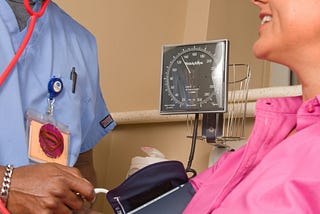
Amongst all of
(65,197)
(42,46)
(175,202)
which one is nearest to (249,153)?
(175,202)

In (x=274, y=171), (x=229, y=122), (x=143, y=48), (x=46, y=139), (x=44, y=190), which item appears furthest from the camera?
(x=143, y=48)

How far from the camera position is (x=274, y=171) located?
760 millimetres

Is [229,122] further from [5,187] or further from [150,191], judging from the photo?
[5,187]

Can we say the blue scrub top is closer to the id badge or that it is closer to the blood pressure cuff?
the id badge

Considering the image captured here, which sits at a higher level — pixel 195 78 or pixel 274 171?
pixel 195 78

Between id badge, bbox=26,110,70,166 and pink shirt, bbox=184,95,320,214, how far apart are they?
0.33 metres

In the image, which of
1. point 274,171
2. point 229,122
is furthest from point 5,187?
point 229,122

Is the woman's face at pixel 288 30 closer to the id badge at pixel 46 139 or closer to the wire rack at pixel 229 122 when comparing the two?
the wire rack at pixel 229 122

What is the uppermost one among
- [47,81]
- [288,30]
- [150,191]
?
[288,30]

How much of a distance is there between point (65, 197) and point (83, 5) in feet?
3.36

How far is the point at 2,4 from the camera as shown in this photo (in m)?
1.11

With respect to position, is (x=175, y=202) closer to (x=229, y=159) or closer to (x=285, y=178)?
(x=229, y=159)

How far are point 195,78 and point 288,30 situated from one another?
409 millimetres

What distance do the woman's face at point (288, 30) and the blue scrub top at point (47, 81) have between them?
51cm
